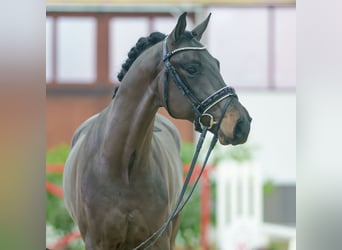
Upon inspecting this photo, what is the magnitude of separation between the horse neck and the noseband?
0.05 m

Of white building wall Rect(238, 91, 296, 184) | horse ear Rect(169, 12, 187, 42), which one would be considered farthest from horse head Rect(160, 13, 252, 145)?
white building wall Rect(238, 91, 296, 184)

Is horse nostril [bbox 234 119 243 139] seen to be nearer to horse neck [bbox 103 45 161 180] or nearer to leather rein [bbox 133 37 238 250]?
leather rein [bbox 133 37 238 250]

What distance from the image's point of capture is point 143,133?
143cm

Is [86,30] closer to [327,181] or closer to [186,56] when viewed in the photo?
→ [186,56]

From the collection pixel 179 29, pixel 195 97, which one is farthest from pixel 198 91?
pixel 179 29

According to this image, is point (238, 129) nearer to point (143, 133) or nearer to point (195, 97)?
point (195, 97)

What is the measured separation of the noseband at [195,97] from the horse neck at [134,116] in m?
0.05

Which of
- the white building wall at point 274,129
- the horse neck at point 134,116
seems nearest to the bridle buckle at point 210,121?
the horse neck at point 134,116

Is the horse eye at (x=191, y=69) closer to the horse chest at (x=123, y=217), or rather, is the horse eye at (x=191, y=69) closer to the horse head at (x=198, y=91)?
the horse head at (x=198, y=91)

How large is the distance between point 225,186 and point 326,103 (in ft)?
8.99

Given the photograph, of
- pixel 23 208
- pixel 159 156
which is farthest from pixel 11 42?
pixel 159 156

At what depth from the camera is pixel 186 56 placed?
1304 millimetres

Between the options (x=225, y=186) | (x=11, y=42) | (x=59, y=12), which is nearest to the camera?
(x=11, y=42)

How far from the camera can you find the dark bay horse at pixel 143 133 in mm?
1285
